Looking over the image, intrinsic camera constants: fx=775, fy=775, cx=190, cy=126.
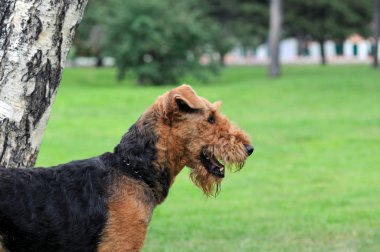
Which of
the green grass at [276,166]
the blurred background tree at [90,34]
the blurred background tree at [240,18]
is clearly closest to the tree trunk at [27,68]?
the green grass at [276,166]

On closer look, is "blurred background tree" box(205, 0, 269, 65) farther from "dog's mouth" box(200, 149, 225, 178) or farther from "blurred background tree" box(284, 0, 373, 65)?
"dog's mouth" box(200, 149, 225, 178)

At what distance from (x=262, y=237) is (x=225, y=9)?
46.3 metres

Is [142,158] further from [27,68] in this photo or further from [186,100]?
[27,68]

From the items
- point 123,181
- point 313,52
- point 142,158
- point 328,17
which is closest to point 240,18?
point 328,17

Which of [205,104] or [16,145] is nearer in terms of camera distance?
[205,104]

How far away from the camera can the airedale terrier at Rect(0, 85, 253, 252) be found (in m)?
4.93

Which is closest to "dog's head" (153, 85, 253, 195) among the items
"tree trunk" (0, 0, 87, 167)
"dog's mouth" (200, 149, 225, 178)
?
"dog's mouth" (200, 149, 225, 178)

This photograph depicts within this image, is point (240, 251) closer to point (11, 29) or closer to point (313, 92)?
point (11, 29)

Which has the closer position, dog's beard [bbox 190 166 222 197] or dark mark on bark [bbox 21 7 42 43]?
dog's beard [bbox 190 166 222 197]

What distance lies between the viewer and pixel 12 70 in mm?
6145

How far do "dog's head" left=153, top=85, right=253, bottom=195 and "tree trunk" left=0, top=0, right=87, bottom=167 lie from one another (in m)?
1.28

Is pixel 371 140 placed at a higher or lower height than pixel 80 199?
lower

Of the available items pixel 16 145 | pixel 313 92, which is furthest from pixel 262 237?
pixel 313 92

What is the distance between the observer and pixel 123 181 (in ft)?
17.4
